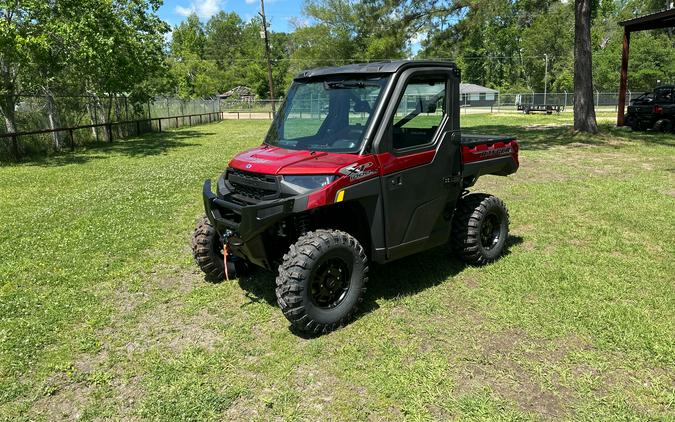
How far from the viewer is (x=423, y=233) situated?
446 cm

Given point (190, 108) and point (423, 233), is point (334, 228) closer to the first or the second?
point (423, 233)

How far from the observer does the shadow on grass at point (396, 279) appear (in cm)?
458

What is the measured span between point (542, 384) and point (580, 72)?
54.6 feet

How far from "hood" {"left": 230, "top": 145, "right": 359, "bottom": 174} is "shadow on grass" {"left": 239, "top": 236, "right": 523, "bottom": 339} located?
1.27 m

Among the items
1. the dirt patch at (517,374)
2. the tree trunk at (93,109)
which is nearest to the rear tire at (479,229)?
the dirt patch at (517,374)

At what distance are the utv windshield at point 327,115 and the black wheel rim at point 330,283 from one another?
945 millimetres

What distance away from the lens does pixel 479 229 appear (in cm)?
502

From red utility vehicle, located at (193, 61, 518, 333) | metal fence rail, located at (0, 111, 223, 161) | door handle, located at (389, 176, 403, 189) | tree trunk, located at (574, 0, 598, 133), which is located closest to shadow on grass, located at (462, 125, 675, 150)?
tree trunk, located at (574, 0, 598, 133)

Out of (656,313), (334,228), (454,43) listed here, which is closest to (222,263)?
(334,228)

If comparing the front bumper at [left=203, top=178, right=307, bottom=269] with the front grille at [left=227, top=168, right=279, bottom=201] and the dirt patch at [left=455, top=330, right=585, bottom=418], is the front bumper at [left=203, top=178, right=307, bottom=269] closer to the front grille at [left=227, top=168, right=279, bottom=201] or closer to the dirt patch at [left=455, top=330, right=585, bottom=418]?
the front grille at [left=227, top=168, right=279, bottom=201]

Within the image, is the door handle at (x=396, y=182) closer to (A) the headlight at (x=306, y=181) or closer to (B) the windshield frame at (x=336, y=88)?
(B) the windshield frame at (x=336, y=88)

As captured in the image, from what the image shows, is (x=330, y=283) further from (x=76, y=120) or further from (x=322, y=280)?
(x=76, y=120)

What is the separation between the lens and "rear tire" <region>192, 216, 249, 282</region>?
4723mm

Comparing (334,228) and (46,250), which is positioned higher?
(334,228)
